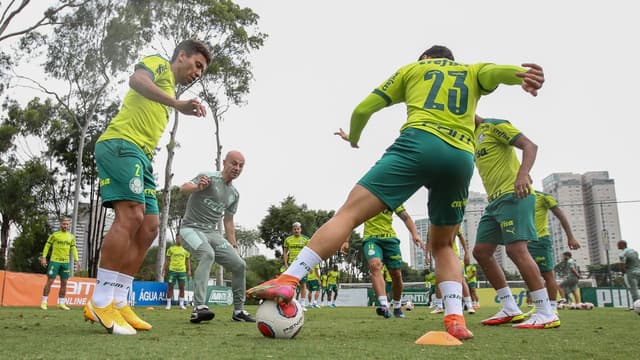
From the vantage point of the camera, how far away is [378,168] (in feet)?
9.77

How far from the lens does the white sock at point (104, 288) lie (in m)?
3.51

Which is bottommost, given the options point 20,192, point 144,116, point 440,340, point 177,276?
point 440,340

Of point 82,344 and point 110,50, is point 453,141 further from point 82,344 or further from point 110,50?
point 110,50

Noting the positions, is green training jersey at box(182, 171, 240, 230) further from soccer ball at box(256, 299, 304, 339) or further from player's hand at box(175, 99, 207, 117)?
soccer ball at box(256, 299, 304, 339)

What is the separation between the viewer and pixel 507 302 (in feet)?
17.8

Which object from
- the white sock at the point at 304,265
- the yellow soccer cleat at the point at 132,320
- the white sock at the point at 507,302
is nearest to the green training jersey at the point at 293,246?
the white sock at the point at 507,302

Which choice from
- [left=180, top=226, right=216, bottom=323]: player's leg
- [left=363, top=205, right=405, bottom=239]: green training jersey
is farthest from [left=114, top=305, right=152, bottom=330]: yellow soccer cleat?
[left=363, top=205, right=405, bottom=239]: green training jersey

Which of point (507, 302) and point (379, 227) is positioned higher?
point (379, 227)

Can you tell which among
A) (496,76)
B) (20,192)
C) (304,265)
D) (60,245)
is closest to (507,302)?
(496,76)

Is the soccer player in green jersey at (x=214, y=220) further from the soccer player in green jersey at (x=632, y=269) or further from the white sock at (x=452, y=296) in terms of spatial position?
the soccer player in green jersey at (x=632, y=269)

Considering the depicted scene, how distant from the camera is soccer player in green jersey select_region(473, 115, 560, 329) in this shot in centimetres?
484

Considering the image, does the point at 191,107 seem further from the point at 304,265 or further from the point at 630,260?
the point at 630,260

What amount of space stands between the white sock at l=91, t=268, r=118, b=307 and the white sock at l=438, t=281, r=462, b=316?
2.49m

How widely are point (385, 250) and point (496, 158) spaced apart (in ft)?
10.3
